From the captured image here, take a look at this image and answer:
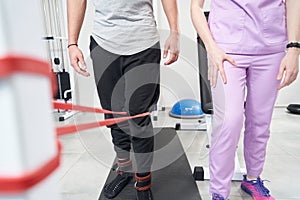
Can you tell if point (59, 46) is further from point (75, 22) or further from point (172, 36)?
point (172, 36)

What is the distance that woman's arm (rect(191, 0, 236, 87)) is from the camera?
39.4 inches

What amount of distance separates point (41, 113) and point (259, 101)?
3.31 feet

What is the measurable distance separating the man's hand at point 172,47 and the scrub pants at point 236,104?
210mm

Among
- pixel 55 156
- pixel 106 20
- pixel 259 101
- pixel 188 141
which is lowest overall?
pixel 188 141

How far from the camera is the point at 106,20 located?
1.10 meters

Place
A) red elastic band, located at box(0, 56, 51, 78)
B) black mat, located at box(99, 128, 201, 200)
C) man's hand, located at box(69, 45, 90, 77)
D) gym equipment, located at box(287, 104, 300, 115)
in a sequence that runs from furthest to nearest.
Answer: gym equipment, located at box(287, 104, 300, 115)
black mat, located at box(99, 128, 201, 200)
man's hand, located at box(69, 45, 90, 77)
red elastic band, located at box(0, 56, 51, 78)

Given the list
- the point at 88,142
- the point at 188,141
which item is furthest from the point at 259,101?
the point at 88,142

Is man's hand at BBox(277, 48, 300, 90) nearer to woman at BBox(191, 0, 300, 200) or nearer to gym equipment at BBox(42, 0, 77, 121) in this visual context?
woman at BBox(191, 0, 300, 200)

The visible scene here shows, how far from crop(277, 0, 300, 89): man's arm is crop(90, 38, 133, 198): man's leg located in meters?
0.63

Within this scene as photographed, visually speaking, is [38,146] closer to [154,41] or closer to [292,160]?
[154,41]

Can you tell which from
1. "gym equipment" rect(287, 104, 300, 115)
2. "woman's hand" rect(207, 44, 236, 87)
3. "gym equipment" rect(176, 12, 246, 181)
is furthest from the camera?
"gym equipment" rect(287, 104, 300, 115)

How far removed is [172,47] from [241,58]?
27 centimetres

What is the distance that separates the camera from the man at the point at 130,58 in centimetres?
108

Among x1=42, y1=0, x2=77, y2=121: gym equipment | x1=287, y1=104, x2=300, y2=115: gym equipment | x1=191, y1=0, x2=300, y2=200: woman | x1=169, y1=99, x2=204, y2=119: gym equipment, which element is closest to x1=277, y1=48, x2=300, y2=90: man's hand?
x1=191, y1=0, x2=300, y2=200: woman
